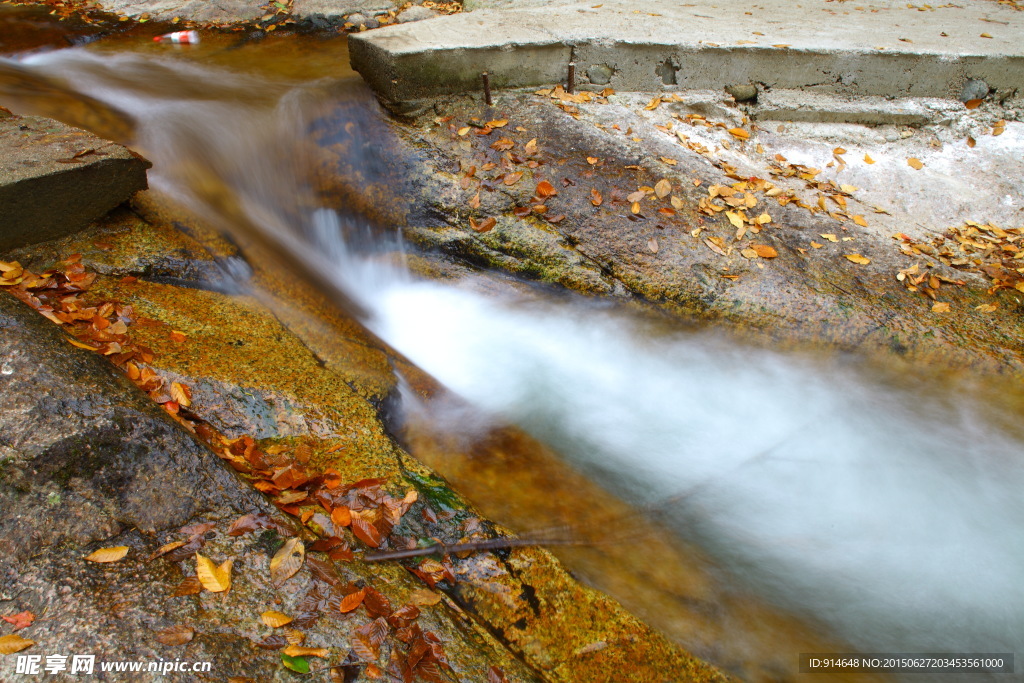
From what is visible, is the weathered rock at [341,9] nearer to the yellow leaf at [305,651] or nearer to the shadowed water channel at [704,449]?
the shadowed water channel at [704,449]

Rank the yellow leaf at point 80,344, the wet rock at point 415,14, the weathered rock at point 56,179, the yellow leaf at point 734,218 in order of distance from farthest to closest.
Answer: the wet rock at point 415,14
the yellow leaf at point 734,218
the weathered rock at point 56,179
the yellow leaf at point 80,344

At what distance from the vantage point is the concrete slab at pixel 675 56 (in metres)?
5.21

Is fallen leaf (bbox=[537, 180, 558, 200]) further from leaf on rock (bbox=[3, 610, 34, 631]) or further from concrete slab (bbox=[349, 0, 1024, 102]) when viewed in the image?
leaf on rock (bbox=[3, 610, 34, 631])

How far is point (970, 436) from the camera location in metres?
3.45

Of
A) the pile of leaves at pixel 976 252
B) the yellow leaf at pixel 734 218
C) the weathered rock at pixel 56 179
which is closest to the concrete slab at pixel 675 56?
the pile of leaves at pixel 976 252

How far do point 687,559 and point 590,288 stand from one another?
6.24 feet

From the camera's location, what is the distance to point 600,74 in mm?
5520

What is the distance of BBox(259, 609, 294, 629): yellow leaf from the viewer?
Result: 1962 mm

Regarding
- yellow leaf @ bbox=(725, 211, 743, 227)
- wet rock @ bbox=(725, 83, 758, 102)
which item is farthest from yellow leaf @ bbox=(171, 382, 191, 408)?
wet rock @ bbox=(725, 83, 758, 102)

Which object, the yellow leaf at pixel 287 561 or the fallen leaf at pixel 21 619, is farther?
the yellow leaf at pixel 287 561

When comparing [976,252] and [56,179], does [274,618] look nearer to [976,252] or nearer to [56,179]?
[56,179]

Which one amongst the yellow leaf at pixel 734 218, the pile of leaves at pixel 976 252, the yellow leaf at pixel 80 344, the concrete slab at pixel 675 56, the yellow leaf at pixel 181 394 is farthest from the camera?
the concrete slab at pixel 675 56

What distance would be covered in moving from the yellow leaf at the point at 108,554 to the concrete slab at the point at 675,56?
427 centimetres

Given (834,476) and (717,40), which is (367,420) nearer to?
(834,476)
